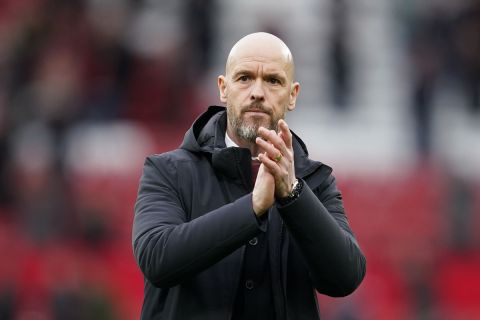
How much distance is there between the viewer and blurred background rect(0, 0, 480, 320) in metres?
10.6

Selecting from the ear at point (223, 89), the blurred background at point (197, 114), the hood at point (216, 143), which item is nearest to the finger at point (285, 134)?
the hood at point (216, 143)

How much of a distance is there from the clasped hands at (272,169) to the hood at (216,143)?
0.26 metres

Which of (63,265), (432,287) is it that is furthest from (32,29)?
(432,287)

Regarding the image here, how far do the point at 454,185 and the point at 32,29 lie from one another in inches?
189

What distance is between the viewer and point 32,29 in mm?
12953

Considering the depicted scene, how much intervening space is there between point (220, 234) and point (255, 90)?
60cm

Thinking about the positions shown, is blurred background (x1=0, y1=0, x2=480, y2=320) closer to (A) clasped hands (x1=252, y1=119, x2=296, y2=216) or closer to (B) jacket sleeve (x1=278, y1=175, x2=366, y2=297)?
(B) jacket sleeve (x1=278, y1=175, x2=366, y2=297)

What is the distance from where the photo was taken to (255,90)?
4.15 m

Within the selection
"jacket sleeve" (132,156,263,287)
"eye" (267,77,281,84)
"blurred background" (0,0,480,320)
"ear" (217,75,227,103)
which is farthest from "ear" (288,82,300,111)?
"blurred background" (0,0,480,320)

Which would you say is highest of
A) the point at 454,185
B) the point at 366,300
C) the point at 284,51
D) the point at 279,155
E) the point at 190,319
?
the point at 284,51

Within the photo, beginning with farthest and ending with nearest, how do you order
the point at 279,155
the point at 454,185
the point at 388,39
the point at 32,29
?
the point at 388,39, the point at 32,29, the point at 454,185, the point at 279,155

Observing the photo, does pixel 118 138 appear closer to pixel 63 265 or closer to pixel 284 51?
pixel 63 265

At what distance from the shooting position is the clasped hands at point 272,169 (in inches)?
149

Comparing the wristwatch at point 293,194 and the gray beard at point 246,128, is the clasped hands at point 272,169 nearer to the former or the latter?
the wristwatch at point 293,194
